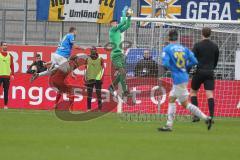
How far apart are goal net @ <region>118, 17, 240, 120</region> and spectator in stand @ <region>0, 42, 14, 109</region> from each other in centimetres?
462

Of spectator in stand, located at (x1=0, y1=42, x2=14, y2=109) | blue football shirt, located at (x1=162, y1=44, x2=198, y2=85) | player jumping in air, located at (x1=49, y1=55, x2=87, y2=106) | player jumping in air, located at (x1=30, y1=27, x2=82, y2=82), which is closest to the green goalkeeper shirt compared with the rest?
player jumping in air, located at (x1=30, y1=27, x2=82, y2=82)

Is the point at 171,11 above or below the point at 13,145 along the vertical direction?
above

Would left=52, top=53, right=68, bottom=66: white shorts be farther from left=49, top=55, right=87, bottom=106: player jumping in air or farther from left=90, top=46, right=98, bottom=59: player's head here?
left=90, top=46, right=98, bottom=59: player's head

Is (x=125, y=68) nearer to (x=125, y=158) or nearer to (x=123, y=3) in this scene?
(x=123, y=3)

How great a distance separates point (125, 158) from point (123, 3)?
2164 centimetres

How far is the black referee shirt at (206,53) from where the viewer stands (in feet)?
61.1

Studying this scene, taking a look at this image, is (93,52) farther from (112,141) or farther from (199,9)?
(112,141)

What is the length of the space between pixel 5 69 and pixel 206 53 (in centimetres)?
960

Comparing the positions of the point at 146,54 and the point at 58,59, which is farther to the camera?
the point at 58,59

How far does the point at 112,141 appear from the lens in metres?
14.0

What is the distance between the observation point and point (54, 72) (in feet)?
80.7

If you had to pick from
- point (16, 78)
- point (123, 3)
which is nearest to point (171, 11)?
point (123, 3)

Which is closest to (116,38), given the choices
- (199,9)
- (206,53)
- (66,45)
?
(66,45)

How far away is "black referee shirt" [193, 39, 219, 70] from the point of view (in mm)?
18609
